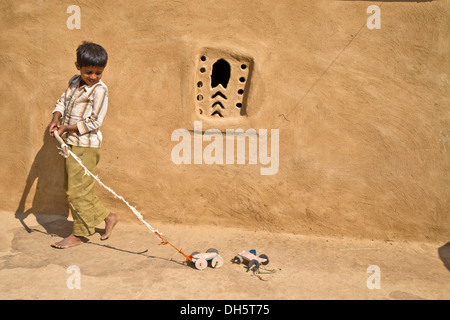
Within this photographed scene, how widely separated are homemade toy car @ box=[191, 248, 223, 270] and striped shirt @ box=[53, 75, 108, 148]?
131 centimetres

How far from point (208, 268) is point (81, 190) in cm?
128

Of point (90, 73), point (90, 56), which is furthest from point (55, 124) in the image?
point (90, 56)

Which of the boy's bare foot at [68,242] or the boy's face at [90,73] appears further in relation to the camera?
the boy's bare foot at [68,242]

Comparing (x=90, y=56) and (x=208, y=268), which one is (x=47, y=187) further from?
(x=208, y=268)

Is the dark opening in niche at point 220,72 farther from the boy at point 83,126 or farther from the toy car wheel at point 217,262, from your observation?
the toy car wheel at point 217,262

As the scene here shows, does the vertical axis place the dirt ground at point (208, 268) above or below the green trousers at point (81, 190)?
below

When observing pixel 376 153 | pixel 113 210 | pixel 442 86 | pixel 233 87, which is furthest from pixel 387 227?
pixel 113 210

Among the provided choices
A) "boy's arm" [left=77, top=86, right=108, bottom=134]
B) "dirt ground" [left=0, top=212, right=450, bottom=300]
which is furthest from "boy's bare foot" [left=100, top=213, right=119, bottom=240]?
"boy's arm" [left=77, top=86, right=108, bottom=134]

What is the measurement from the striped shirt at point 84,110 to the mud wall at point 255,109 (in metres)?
0.56

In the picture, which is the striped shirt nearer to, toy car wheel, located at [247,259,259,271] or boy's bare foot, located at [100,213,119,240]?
boy's bare foot, located at [100,213,119,240]

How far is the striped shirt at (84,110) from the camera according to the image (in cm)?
330

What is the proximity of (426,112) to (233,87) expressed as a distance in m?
1.79

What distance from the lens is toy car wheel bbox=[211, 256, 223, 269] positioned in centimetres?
313

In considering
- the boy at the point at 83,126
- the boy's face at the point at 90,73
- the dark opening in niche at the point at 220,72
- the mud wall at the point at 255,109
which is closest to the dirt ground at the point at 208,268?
the mud wall at the point at 255,109
